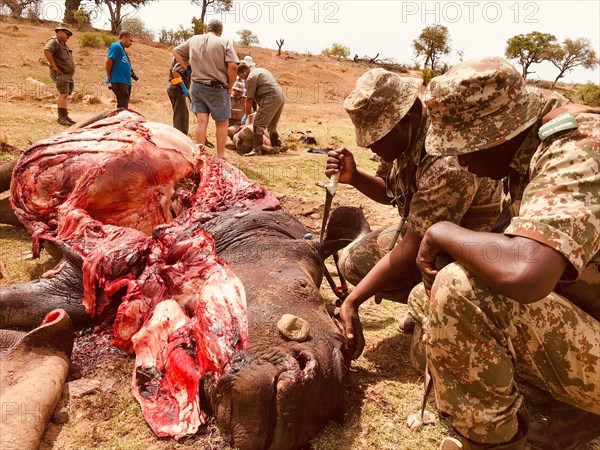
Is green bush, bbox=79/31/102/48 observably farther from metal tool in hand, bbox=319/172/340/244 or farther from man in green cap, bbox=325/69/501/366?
man in green cap, bbox=325/69/501/366

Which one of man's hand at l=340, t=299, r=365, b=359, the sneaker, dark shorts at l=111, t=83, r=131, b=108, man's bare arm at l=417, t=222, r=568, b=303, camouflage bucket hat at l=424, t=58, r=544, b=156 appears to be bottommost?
the sneaker

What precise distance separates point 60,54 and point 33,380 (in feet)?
32.0

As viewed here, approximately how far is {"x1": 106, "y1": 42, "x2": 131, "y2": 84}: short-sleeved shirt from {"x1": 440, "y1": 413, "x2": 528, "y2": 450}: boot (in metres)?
9.23

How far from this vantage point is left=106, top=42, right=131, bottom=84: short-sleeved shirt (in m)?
9.84

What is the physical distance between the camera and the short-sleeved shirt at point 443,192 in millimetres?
3072

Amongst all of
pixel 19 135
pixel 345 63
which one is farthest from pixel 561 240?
pixel 345 63

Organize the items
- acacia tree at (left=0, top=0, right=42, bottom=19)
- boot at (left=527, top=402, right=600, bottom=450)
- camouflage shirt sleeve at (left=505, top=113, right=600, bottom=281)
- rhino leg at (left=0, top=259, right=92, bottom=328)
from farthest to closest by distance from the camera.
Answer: acacia tree at (left=0, top=0, right=42, bottom=19), rhino leg at (left=0, top=259, right=92, bottom=328), boot at (left=527, top=402, right=600, bottom=450), camouflage shirt sleeve at (left=505, top=113, right=600, bottom=281)

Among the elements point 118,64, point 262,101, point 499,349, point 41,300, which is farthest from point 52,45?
point 499,349

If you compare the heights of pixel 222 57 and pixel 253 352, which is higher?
pixel 222 57

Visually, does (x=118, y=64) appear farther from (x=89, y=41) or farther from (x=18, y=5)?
(x=18, y=5)

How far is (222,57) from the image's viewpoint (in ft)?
26.6

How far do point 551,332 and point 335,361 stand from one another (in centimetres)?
98

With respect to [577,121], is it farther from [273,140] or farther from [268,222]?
[273,140]

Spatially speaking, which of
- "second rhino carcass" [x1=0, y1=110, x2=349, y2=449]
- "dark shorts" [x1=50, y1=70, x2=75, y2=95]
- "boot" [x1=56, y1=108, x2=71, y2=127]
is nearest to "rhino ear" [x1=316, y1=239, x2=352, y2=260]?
"second rhino carcass" [x1=0, y1=110, x2=349, y2=449]
